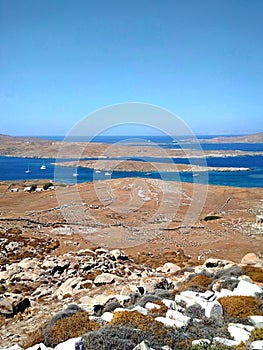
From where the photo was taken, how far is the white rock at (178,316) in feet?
21.0

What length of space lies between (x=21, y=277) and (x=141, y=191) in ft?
86.4

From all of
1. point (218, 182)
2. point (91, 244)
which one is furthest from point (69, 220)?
point (218, 182)

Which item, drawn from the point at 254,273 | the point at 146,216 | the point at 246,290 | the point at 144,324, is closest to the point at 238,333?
the point at 144,324

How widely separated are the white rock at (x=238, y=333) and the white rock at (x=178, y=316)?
0.74 m

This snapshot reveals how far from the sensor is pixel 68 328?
21.6 ft

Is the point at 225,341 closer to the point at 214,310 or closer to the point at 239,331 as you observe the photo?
the point at 239,331

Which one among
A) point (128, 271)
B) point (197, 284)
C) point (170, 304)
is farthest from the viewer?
point (128, 271)

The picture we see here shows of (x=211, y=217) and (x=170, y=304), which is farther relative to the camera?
(x=211, y=217)

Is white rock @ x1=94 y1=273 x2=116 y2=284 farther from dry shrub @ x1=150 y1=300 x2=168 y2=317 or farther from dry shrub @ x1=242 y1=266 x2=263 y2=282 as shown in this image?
dry shrub @ x1=242 y1=266 x2=263 y2=282

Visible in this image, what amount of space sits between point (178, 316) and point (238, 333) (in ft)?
3.64

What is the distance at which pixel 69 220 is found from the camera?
1047 inches

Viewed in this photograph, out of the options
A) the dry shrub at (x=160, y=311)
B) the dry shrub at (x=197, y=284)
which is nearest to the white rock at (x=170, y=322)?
the dry shrub at (x=160, y=311)

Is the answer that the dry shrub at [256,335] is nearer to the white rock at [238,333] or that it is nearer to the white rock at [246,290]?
the white rock at [238,333]

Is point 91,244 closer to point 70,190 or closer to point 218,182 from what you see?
point 70,190
